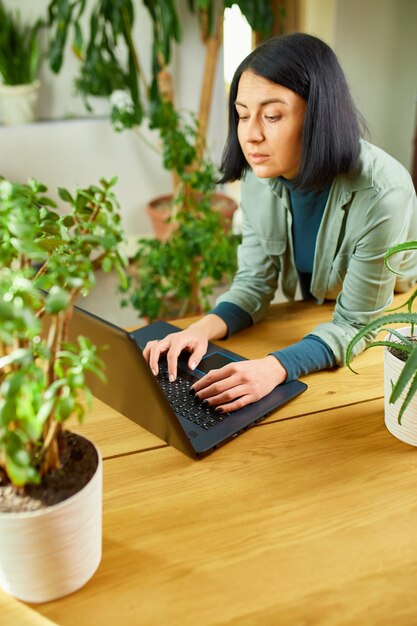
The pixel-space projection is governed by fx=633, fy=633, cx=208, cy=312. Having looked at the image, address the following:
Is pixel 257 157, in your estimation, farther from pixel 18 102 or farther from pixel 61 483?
pixel 18 102

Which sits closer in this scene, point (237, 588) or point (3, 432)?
point (3, 432)

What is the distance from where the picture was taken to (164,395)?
35.7 inches

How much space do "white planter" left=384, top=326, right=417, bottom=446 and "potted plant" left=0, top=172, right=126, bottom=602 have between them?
484 millimetres

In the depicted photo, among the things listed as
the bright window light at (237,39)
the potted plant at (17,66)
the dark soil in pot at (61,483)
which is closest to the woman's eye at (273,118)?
the dark soil in pot at (61,483)

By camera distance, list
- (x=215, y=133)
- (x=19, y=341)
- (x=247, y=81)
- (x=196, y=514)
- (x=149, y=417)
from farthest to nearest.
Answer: (x=215, y=133), (x=247, y=81), (x=149, y=417), (x=196, y=514), (x=19, y=341)

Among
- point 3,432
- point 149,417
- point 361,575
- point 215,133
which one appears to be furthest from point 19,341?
point 215,133

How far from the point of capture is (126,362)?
2.96 feet

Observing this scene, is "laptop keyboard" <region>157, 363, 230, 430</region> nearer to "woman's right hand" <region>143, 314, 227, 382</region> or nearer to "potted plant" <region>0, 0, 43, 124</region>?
"woman's right hand" <region>143, 314, 227, 382</region>

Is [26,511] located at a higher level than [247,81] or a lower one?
lower

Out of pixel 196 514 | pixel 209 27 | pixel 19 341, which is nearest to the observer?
pixel 19 341

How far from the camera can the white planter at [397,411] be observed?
984 mm

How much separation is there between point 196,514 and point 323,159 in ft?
2.62

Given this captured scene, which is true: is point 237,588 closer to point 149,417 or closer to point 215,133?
point 149,417

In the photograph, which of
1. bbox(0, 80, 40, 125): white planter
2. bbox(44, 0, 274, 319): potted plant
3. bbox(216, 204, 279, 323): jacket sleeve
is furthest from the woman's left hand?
bbox(0, 80, 40, 125): white planter
